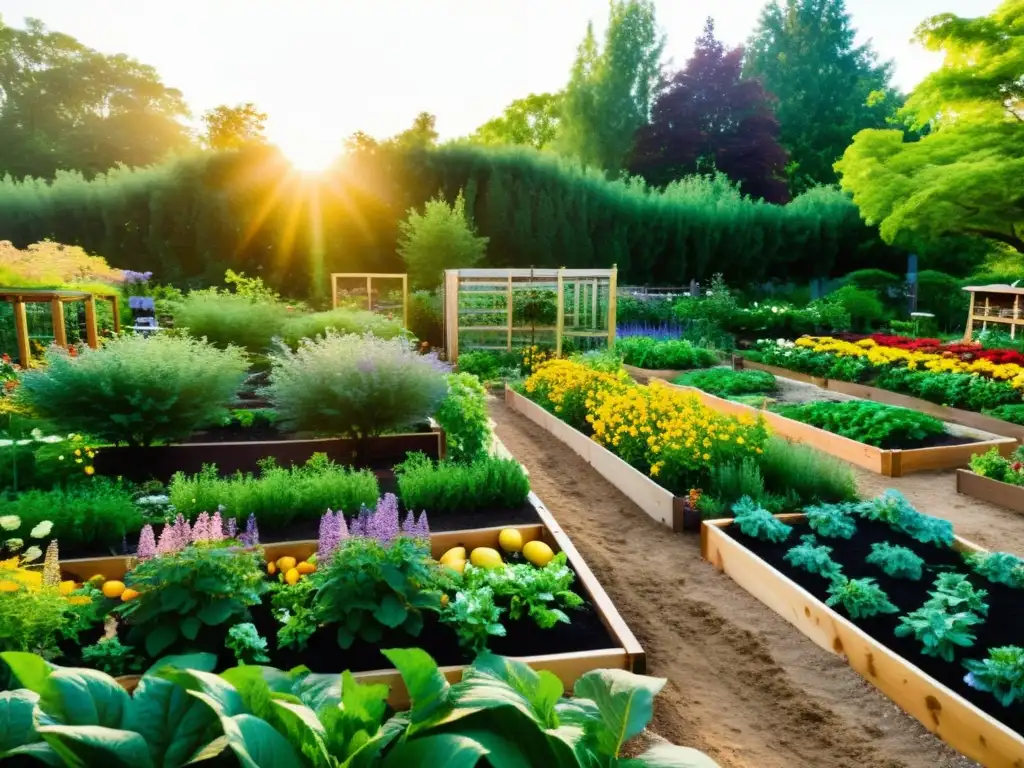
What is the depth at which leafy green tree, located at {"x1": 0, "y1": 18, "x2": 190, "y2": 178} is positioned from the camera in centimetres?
2600

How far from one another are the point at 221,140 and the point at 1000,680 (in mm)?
26562

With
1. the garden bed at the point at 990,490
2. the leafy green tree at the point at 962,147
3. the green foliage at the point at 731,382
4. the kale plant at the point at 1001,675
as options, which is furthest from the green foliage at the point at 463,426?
the leafy green tree at the point at 962,147

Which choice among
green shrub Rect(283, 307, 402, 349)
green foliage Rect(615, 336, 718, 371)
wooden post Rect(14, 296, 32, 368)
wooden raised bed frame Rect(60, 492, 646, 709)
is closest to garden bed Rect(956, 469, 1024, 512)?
wooden raised bed frame Rect(60, 492, 646, 709)

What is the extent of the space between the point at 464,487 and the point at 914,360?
690 cm

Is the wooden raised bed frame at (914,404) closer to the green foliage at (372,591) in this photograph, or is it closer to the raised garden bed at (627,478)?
the raised garden bed at (627,478)

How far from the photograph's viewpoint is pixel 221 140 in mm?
24469

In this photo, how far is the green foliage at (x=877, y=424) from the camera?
251 inches

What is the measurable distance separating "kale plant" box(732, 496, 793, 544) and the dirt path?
33 cm

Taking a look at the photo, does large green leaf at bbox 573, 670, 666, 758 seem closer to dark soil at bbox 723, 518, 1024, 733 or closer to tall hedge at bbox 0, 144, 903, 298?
dark soil at bbox 723, 518, 1024, 733

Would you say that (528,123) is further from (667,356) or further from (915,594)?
(915,594)

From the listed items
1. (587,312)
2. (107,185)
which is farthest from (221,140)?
(587,312)

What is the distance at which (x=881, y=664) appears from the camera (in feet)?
9.68

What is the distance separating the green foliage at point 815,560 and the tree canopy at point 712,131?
2561 centimetres

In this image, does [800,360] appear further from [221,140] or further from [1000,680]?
[221,140]
